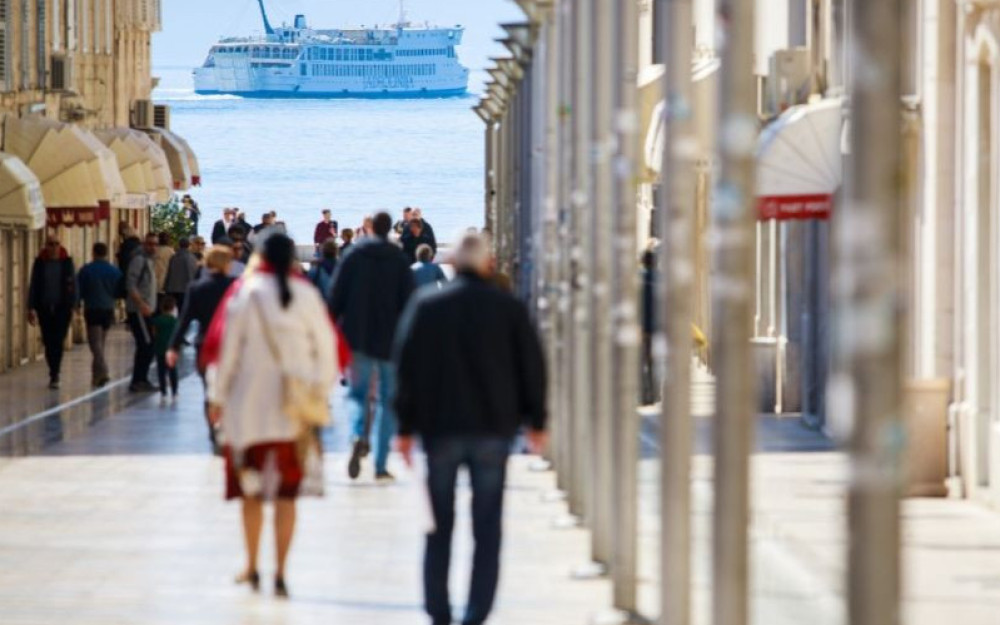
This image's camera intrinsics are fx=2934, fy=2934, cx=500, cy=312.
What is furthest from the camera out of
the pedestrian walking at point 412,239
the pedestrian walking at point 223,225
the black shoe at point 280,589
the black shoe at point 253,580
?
the pedestrian walking at point 223,225

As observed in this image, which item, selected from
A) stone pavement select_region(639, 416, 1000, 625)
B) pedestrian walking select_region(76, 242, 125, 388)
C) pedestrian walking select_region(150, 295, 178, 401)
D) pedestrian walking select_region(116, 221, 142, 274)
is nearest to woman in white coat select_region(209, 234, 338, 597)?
stone pavement select_region(639, 416, 1000, 625)

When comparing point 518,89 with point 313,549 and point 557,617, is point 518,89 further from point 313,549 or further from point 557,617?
point 557,617

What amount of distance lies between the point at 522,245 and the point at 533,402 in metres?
17.7

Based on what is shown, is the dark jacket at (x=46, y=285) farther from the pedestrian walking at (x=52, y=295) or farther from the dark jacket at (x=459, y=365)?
the dark jacket at (x=459, y=365)

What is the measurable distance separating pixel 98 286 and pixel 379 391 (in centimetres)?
1317

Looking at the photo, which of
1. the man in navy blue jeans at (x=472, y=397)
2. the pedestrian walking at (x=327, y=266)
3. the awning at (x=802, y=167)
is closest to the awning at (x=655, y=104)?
the pedestrian walking at (x=327, y=266)

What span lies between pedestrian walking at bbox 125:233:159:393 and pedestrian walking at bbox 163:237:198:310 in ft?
14.3

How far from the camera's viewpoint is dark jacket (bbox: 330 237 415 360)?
19562 millimetres

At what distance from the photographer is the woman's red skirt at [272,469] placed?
13797 mm

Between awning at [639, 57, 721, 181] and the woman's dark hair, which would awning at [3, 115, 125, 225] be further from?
the woman's dark hair

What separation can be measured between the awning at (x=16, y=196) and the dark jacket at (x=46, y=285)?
5.45 feet

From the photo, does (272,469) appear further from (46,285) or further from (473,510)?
(46,285)

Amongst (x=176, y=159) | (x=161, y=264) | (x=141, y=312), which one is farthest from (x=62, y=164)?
(x=176, y=159)

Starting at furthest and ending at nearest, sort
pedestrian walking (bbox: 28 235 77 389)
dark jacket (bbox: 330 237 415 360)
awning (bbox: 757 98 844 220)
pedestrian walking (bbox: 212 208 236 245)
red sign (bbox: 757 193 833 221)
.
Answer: pedestrian walking (bbox: 212 208 236 245) < pedestrian walking (bbox: 28 235 77 389) < red sign (bbox: 757 193 833 221) < awning (bbox: 757 98 844 220) < dark jacket (bbox: 330 237 415 360)
